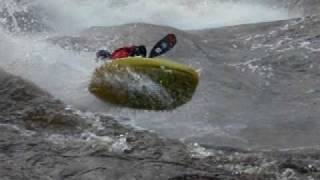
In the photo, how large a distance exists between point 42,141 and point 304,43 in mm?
5476

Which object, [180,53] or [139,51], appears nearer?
[139,51]

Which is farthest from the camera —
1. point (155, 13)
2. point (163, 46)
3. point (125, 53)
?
point (155, 13)

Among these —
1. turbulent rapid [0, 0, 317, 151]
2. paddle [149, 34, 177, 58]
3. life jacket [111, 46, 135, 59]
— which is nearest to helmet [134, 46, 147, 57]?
life jacket [111, 46, 135, 59]

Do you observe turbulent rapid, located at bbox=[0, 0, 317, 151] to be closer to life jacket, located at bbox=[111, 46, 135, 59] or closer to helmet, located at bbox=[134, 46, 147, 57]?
life jacket, located at bbox=[111, 46, 135, 59]

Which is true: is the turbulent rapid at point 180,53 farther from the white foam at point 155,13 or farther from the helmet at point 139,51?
the helmet at point 139,51

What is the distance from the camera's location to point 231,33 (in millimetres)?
12266

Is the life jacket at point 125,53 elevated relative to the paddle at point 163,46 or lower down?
lower down

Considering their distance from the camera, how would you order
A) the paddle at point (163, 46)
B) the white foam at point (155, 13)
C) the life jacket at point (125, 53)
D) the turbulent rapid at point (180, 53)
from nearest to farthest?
1. the turbulent rapid at point (180, 53)
2. the life jacket at point (125, 53)
3. the paddle at point (163, 46)
4. the white foam at point (155, 13)

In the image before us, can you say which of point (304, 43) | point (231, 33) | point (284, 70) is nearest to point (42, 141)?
point (284, 70)

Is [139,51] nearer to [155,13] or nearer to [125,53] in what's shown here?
[125,53]

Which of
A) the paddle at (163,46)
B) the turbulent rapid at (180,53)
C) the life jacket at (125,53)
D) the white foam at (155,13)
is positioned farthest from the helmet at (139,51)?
the white foam at (155,13)

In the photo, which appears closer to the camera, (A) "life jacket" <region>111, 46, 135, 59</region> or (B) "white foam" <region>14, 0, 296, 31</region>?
(A) "life jacket" <region>111, 46, 135, 59</region>

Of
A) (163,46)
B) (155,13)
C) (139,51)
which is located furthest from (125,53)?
(155,13)

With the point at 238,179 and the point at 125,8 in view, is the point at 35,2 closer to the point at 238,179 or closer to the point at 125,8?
the point at 125,8
